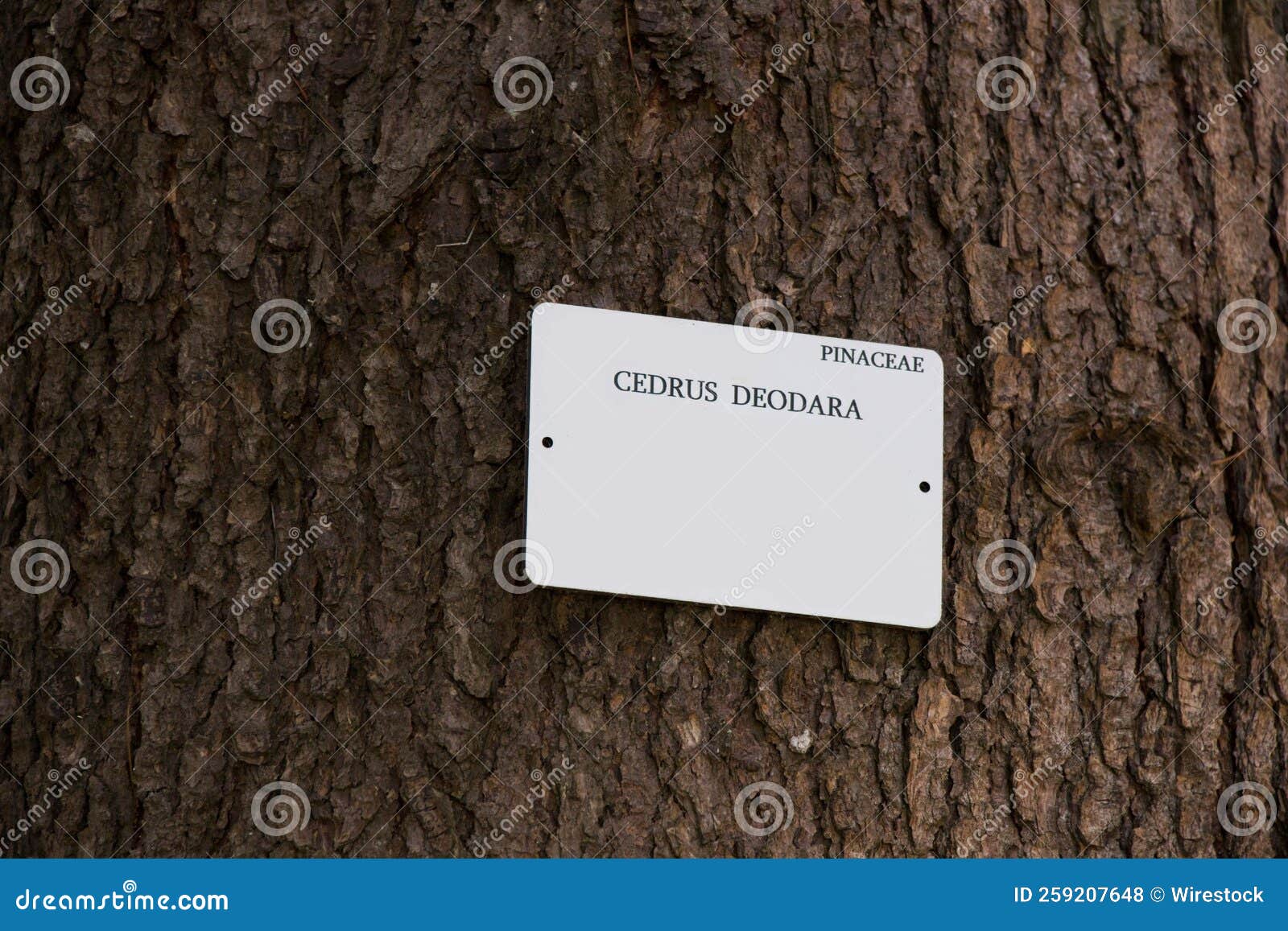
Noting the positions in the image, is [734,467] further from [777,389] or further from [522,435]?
[522,435]

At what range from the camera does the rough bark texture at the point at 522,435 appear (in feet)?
5.49

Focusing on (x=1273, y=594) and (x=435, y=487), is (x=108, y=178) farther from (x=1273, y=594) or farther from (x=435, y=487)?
(x=1273, y=594)

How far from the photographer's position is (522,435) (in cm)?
172

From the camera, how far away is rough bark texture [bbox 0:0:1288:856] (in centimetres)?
167

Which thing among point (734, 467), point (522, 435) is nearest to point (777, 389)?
point (734, 467)

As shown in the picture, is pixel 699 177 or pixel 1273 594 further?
pixel 1273 594

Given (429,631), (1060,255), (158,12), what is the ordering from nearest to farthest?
(429,631) → (158,12) → (1060,255)

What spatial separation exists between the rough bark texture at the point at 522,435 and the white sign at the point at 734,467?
0.12 ft

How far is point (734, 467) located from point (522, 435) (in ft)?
0.90

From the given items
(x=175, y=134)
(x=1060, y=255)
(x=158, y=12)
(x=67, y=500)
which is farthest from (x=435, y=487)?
(x=1060, y=255)

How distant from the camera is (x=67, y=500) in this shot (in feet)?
5.61

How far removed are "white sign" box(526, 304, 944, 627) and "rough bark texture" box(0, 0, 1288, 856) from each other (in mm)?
37

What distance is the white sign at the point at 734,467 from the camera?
1719mm

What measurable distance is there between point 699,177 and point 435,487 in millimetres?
531
